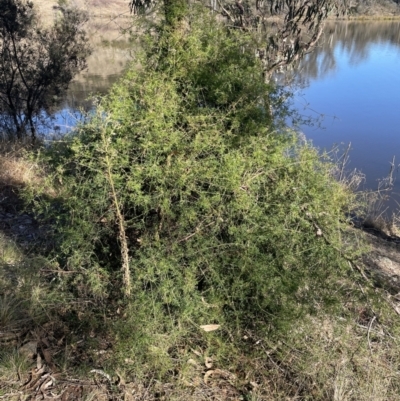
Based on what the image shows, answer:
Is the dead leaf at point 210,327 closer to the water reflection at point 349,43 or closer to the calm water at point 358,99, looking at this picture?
the calm water at point 358,99

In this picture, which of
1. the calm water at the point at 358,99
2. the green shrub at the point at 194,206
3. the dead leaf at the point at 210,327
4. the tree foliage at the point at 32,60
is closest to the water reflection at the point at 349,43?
the calm water at the point at 358,99

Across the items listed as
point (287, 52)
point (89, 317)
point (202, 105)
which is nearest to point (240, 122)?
point (202, 105)

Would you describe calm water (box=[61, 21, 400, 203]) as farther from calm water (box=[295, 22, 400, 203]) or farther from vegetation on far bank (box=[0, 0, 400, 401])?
vegetation on far bank (box=[0, 0, 400, 401])

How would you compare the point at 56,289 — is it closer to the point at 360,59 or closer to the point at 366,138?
the point at 366,138

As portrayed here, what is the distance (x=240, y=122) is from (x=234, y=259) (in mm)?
771

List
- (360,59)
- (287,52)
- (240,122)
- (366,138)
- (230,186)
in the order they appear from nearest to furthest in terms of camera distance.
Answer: (230,186)
(240,122)
(287,52)
(366,138)
(360,59)

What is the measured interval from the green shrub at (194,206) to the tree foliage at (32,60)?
743 cm

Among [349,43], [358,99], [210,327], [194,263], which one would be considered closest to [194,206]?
[194,263]

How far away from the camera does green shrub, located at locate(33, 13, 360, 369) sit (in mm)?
2295

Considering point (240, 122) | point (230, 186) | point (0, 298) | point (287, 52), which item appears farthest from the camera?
point (287, 52)

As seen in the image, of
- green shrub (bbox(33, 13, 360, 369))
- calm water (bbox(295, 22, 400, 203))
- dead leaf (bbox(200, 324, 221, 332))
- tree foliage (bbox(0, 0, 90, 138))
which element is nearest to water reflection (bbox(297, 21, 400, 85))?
calm water (bbox(295, 22, 400, 203))

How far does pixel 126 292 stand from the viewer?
2.35 metres

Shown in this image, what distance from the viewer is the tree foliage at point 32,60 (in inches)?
364

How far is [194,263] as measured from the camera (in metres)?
2.38
